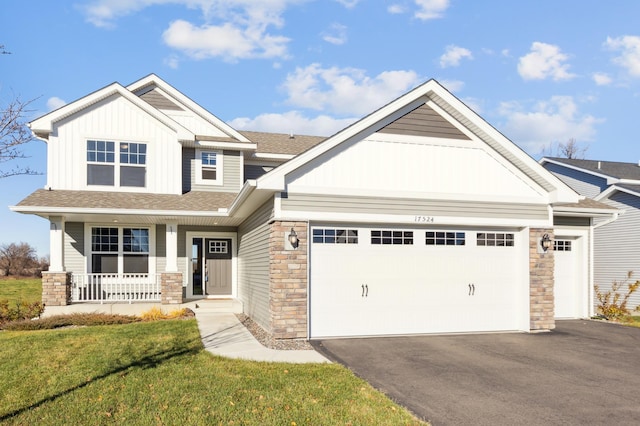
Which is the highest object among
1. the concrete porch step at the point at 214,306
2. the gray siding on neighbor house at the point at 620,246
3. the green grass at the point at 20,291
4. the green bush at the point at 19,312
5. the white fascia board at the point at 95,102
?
the white fascia board at the point at 95,102

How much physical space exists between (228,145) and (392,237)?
805cm

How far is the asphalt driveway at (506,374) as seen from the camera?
18.6 ft

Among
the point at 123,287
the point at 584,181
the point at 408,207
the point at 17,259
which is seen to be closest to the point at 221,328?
the point at 123,287

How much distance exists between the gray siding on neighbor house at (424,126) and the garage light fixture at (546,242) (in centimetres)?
310

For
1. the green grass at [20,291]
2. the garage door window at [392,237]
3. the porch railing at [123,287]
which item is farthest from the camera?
the green grass at [20,291]

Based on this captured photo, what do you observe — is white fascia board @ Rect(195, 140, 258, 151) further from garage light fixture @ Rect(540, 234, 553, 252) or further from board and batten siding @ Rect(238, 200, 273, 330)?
garage light fixture @ Rect(540, 234, 553, 252)

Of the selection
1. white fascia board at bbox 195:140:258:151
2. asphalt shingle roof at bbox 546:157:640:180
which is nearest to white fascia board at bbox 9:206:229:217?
white fascia board at bbox 195:140:258:151

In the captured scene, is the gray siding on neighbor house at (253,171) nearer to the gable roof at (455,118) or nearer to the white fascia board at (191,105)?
the white fascia board at (191,105)

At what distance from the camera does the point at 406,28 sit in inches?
535

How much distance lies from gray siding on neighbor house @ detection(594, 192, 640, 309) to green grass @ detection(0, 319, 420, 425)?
52.9 ft

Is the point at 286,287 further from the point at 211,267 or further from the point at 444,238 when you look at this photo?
the point at 211,267

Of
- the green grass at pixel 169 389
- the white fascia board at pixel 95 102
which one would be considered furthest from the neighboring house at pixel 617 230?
the white fascia board at pixel 95 102

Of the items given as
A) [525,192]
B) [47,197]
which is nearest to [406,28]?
[525,192]

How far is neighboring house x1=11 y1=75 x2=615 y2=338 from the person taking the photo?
401 inches
